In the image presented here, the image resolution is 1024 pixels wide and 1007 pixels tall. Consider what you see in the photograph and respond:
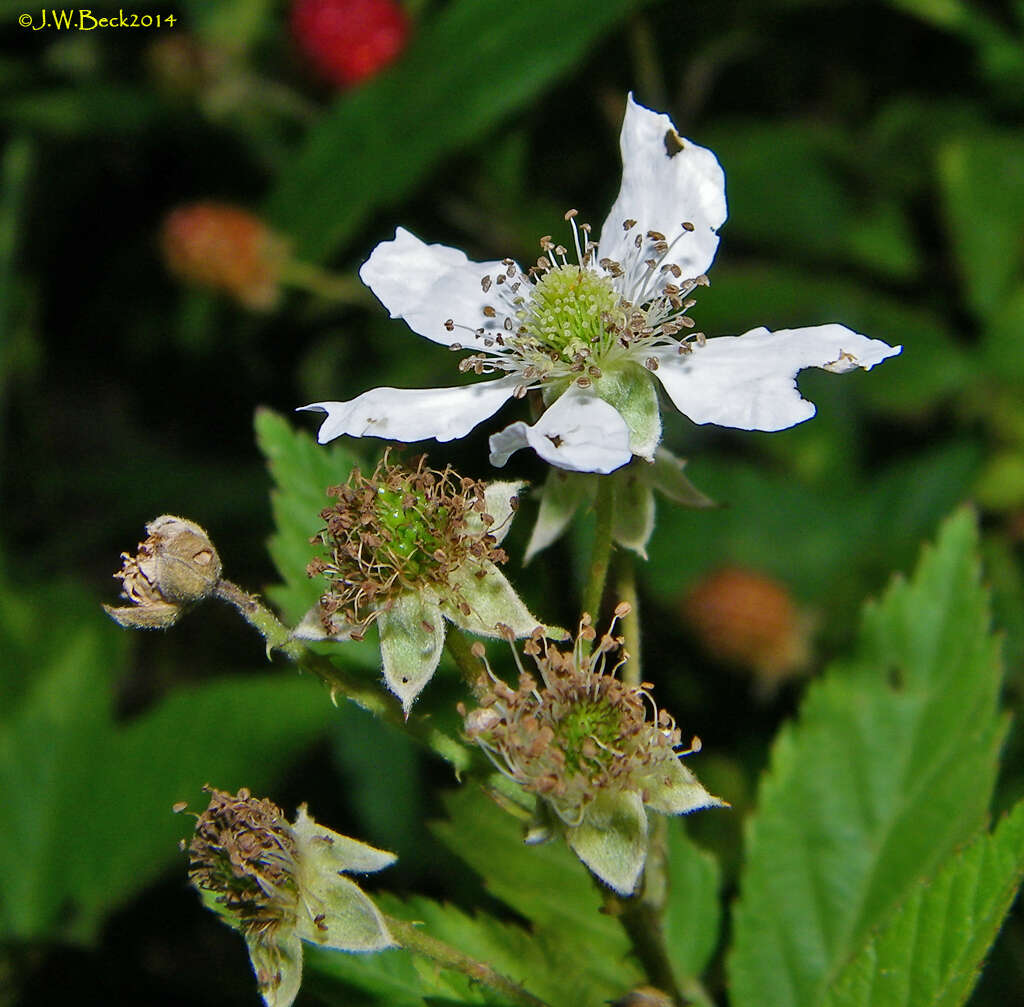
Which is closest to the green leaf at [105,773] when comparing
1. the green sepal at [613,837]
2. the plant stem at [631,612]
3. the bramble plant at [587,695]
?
the bramble plant at [587,695]

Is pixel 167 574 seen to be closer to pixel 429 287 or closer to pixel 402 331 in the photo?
pixel 429 287

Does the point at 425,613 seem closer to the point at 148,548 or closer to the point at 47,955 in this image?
the point at 148,548

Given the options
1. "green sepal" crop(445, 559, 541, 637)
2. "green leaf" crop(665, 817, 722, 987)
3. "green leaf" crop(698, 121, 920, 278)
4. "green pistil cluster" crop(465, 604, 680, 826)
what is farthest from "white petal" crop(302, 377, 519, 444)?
"green leaf" crop(698, 121, 920, 278)

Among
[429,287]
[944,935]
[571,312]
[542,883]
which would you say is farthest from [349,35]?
[944,935]

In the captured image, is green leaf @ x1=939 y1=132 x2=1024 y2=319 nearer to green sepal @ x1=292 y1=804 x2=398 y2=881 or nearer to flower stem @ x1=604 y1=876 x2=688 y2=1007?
flower stem @ x1=604 y1=876 x2=688 y2=1007

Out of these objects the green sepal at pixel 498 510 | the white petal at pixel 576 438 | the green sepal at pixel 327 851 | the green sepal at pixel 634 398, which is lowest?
the green sepal at pixel 327 851

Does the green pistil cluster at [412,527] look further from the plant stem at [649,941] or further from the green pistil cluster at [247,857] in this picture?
the plant stem at [649,941]
